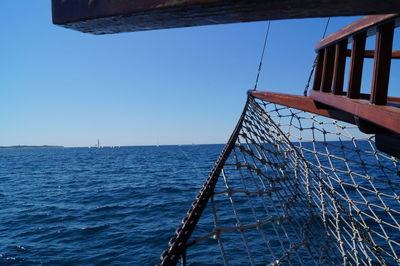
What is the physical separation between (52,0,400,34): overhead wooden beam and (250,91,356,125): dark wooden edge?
5.27 feet

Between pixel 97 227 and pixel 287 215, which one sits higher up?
pixel 287 215

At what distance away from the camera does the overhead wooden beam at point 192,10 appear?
77 centimetres

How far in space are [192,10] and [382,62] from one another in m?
0.95

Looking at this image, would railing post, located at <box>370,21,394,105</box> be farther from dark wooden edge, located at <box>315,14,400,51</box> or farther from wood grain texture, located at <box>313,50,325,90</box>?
wood grain texture, located at <box>313,50,325,90</box>

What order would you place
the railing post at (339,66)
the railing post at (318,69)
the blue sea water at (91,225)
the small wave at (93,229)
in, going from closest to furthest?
the railing post at (339,66)
the railing post at (318,69)
the blue sea water at (91,225)
the small wave at (93,229)

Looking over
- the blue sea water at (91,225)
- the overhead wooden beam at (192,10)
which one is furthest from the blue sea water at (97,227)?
the overhead wooden beam at (192,10)

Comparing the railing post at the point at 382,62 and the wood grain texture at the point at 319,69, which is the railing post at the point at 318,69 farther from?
the railing post at the point at 382,62

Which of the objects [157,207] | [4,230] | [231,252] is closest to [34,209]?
[4,230]

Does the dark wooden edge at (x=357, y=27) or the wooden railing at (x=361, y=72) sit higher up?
the dark wooden edge at (x=357, y=27)

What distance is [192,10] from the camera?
2.64ft

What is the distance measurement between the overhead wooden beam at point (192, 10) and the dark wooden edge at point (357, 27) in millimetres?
388

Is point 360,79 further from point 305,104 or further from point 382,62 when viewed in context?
point 305,104

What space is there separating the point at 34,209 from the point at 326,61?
46.9 feet

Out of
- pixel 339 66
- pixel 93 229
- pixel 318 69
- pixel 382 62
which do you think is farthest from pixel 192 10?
pixel 93 229
